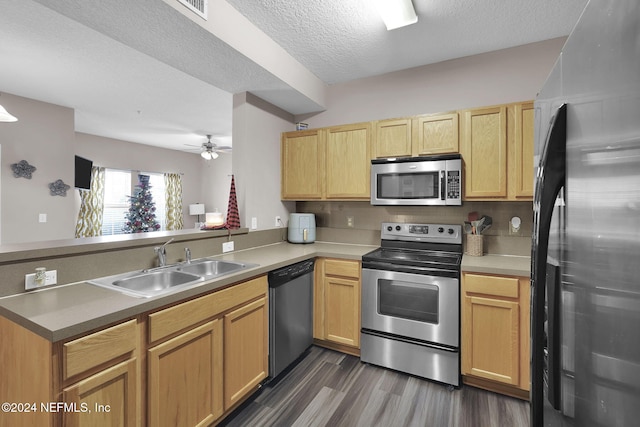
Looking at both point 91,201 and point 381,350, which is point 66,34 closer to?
point 381,350

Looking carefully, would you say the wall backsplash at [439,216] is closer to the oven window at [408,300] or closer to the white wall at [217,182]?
the oven window at [408,300]

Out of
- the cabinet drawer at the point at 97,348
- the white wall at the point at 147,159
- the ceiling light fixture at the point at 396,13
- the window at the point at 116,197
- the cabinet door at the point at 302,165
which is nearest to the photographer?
the cabinet drawer at the point at 97,348

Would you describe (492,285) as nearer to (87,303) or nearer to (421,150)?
(421,150)

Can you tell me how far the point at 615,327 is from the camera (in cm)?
41

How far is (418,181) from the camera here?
260 centimetres

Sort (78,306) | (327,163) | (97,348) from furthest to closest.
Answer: (327,163) < (78,306) < (97,348)

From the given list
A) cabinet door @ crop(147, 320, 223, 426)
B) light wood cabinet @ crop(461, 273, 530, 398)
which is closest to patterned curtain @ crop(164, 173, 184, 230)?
cabinet door @ crop(147, 320, 223, 426)

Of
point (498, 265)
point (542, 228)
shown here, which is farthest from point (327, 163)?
point (542, 228)

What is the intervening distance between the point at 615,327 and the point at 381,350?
2.30m

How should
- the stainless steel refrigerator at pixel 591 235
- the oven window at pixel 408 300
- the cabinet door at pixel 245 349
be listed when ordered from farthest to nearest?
the oven window at pixel 408 300, the cabinet door at pixel 245 349, the stainless steel refrigerator at pixel 591 235

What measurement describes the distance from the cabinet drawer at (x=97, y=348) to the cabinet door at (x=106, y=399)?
6 centimetres

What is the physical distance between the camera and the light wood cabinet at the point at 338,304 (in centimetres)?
263

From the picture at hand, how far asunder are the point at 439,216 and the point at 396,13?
5.70ft

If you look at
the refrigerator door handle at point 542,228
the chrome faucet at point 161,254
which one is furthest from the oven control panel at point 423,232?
the refrigerator door handle at point 542,228
